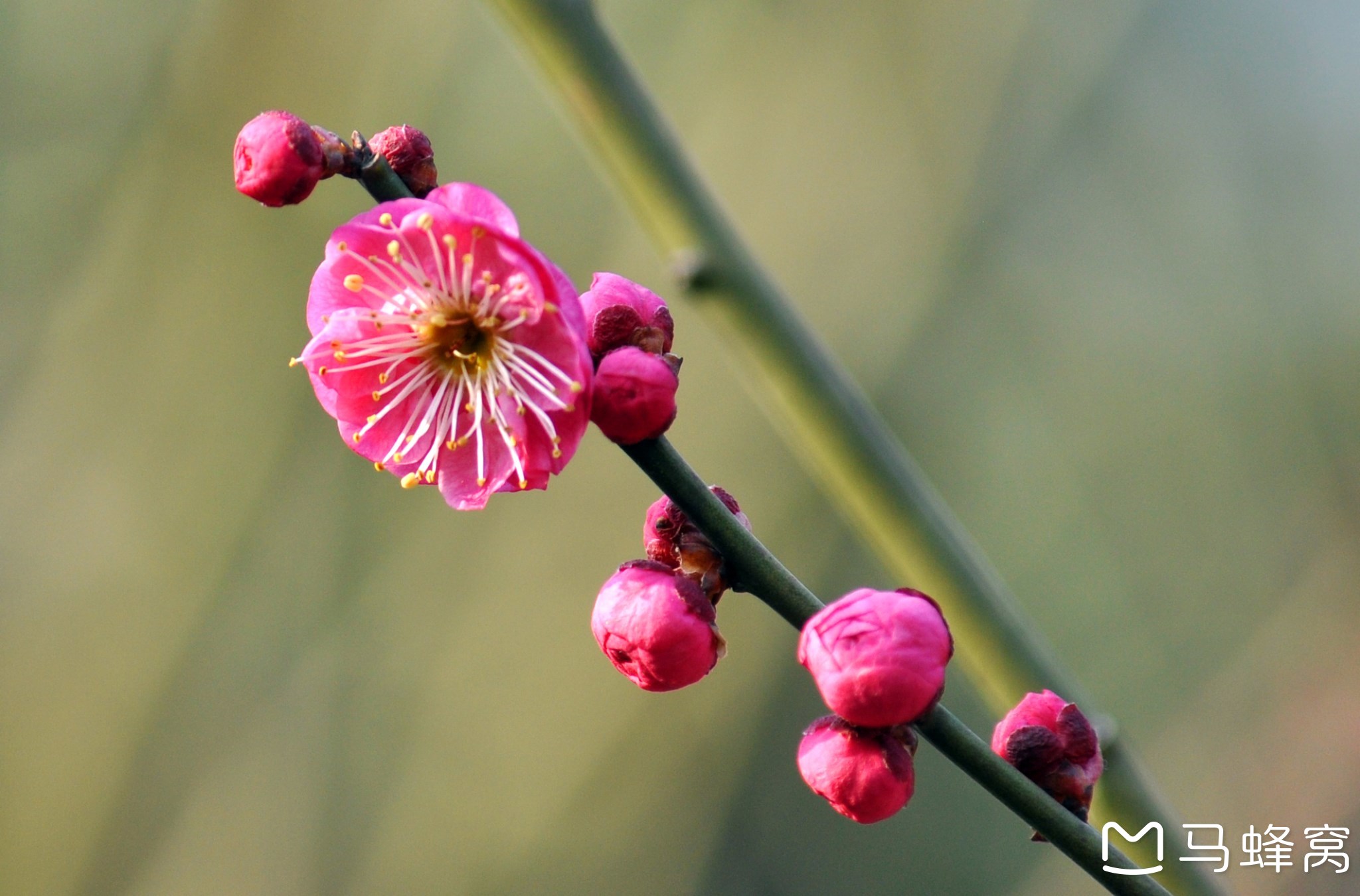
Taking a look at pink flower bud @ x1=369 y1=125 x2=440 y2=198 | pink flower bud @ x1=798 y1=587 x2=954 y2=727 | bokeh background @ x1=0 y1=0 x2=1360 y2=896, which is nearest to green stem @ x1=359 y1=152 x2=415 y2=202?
pink flower bud @ x1=369 y1=125 x2=440 y2=198

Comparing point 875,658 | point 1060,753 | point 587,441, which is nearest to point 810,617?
point 875,658

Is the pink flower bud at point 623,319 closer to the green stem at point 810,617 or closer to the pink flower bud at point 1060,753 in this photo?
the green stem at point 810,617

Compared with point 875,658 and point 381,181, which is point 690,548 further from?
point 381,181

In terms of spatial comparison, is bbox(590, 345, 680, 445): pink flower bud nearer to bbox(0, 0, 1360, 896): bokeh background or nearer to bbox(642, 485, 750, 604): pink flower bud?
bbox(642, 485, 750, 604): pink flower bud

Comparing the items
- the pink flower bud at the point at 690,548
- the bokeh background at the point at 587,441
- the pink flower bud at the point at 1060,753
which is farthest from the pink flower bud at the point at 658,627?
the bokeh background at the point at 587,441

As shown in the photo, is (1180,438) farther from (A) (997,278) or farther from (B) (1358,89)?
(B) (1358,89)
